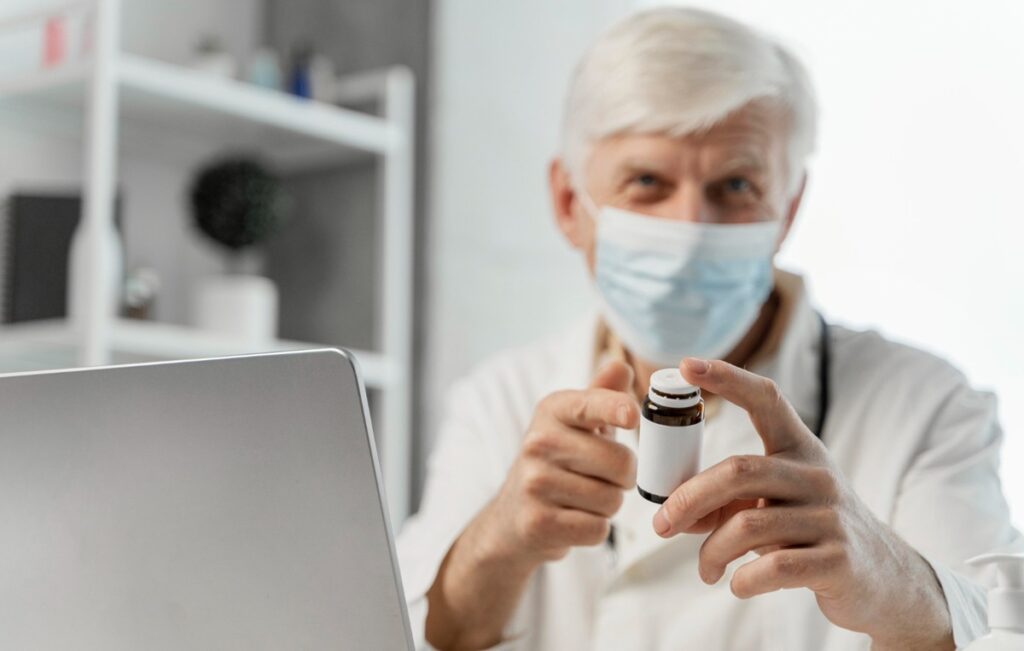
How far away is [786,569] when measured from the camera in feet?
2.02

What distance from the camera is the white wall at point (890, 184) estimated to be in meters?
1.75

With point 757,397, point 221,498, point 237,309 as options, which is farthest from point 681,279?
point 237,309

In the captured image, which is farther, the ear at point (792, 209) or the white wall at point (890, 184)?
the white wall at point (890, 184)

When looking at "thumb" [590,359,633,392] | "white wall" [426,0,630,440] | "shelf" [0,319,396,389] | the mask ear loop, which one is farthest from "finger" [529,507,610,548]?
"white wall" [426,0,630,440]

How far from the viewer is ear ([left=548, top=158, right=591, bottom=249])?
119cm

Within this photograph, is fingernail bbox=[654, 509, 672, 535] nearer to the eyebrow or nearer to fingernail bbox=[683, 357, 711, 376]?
fingernail bbox=[683, 357, 711, 376]

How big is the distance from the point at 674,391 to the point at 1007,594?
204mm

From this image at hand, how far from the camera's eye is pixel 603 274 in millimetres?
1099

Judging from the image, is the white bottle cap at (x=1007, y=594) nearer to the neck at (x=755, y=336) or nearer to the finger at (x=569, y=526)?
the finger at (x=569, y=526)

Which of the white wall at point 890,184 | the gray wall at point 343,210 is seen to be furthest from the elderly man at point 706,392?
the gray wall at point 343,210

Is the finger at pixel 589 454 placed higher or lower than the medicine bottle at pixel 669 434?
lower

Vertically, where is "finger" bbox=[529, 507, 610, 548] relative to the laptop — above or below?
below

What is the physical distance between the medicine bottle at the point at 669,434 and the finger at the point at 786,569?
0.07 m

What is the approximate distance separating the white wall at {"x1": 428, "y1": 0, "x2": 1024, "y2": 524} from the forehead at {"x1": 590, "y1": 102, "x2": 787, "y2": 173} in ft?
2.02
